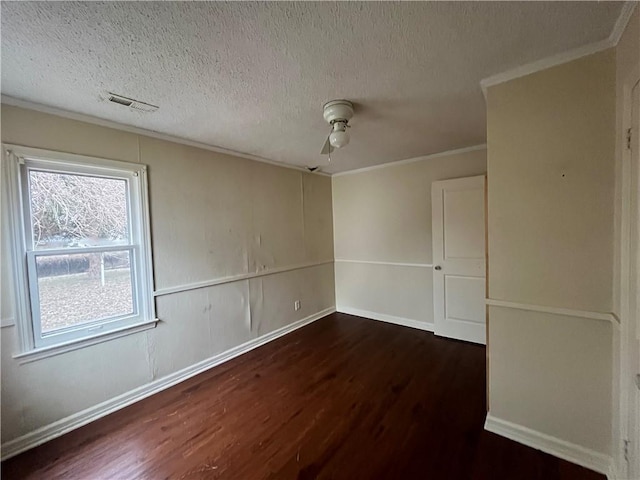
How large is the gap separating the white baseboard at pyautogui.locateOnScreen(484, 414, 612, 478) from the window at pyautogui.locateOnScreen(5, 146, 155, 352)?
9.31 ft

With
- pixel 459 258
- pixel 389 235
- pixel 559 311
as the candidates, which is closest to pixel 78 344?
pixel 559 311

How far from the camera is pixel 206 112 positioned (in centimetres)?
210

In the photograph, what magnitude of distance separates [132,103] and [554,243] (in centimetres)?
287

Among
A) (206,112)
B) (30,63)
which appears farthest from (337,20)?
(30,63)

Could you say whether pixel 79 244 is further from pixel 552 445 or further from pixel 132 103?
pixel 552 445

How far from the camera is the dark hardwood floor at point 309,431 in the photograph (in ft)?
5.27

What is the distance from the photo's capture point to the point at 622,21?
123 centimetres

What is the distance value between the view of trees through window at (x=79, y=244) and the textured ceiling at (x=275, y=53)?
0.57 meters

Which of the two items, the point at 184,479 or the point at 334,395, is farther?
the point at 334,395

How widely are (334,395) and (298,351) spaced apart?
94 cm

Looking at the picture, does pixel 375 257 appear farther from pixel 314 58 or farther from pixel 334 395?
pixel 314 58

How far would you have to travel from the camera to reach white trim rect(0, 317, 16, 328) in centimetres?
175

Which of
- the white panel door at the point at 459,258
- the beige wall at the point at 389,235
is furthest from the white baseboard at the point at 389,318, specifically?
the white panel door at the point at 459,258

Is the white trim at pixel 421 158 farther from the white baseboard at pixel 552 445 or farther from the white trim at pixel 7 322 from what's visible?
the white trim at pixel 7 322
